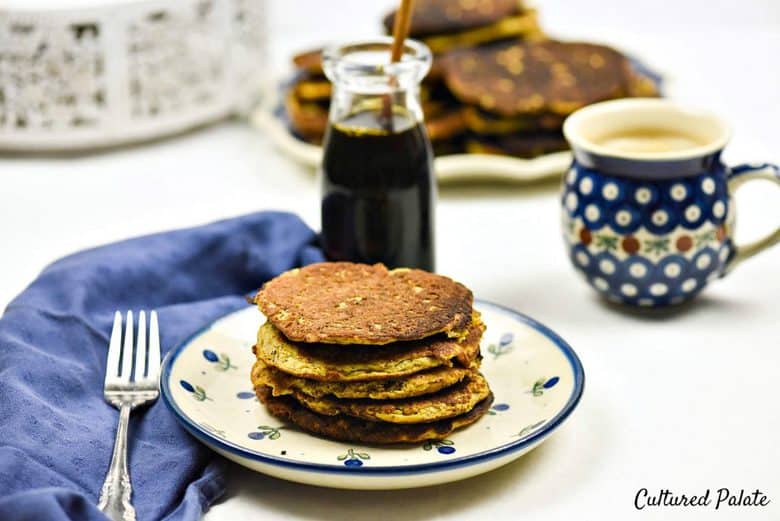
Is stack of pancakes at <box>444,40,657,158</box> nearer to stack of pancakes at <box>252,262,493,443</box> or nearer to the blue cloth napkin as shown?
the blue cloth napkin

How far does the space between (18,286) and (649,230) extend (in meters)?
0.78

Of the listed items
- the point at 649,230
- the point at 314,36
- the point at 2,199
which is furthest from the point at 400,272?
the point at 314,36

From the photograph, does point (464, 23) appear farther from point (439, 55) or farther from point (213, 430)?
point (213, 430)

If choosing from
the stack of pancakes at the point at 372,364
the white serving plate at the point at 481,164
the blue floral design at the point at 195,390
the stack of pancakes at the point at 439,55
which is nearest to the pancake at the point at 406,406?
the stack of pancakes at the point at 372,364

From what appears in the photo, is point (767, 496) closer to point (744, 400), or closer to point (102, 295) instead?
point (744, 400)

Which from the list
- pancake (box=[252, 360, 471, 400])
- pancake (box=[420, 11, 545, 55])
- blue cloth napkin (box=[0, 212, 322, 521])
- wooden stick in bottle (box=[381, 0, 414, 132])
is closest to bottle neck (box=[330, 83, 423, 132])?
wooden stick in bottle (box=[381, 0, 414, 132])

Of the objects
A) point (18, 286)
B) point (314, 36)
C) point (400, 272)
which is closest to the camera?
point (400, 272)

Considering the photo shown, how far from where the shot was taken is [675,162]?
129 centimetres

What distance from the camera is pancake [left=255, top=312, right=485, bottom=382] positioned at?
0.99 meters

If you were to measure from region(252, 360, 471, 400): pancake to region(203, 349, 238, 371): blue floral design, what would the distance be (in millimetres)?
137

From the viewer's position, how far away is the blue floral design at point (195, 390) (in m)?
1.11

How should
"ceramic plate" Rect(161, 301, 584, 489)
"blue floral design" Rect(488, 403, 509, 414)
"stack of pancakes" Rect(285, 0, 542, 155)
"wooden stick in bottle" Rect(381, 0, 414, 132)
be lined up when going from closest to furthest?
"ceramic plate" Rect(161, 301, 584, 489), "blue floral design" Rect(488, 403, 509, 414), "wooden stick in bottle" Rect(381, 0, 414, 132), "stack of pancakes" Rect(285, 0, 542, 155)

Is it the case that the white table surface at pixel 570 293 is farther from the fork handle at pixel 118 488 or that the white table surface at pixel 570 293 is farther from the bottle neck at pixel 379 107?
the bottle neck at pixel 379 107

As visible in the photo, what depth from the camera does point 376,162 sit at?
1.33 m
